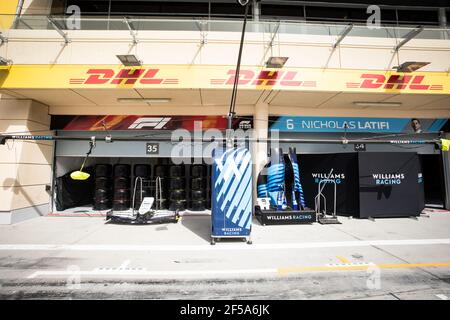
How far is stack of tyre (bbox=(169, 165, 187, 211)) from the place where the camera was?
31.1 ft

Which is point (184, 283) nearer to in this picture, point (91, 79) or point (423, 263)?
point (423, 263)

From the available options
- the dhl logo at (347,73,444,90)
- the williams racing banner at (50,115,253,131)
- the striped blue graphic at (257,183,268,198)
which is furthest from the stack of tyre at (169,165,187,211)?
the dhl logo at (347,73,444,90)

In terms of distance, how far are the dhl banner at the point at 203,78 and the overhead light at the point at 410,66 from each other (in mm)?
173

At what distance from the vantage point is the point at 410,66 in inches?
284

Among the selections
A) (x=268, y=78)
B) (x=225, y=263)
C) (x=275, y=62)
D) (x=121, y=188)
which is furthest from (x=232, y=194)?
(x=121, y=188)

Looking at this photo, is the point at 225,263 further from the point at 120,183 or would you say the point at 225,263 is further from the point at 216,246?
the point at 120,183

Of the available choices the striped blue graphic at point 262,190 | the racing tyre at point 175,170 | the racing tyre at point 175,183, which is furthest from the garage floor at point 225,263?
the racing tyre at point 175,170

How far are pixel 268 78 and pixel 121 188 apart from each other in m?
7.32

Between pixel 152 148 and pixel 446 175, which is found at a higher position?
pixel 152 148

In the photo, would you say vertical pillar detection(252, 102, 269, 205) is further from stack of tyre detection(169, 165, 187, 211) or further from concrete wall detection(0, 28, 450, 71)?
stack of tyre detection(169, 165, 187, 211)

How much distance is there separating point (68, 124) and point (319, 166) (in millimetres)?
9967

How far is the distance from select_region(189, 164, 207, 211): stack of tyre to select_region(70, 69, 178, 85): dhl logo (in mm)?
3908

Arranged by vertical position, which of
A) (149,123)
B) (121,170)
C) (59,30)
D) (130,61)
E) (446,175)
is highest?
(59,30)

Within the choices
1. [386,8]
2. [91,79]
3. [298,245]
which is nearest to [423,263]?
[298,245]
